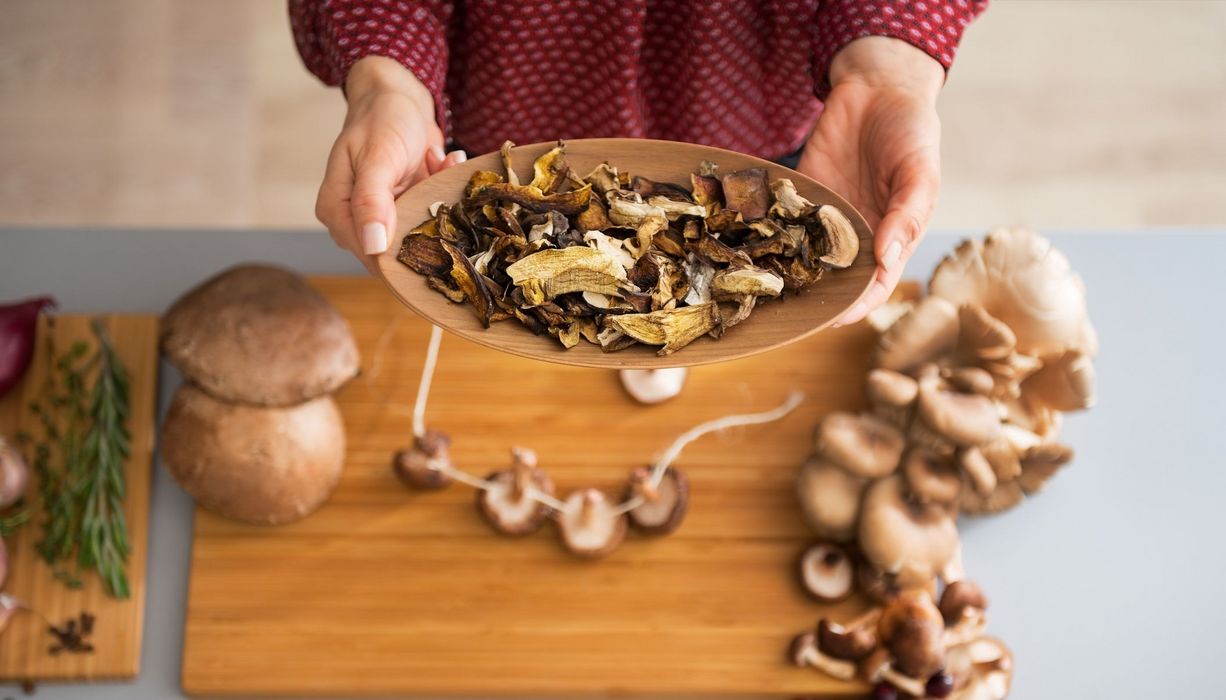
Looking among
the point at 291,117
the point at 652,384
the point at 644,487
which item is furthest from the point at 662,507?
the point at 291,117

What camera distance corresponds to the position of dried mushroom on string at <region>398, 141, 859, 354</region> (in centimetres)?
101

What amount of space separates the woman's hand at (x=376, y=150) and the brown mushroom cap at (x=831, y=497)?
0.68m

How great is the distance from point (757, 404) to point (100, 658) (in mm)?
1044

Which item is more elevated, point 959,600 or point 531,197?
point 531,197

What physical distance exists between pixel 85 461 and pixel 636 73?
1.00 meters

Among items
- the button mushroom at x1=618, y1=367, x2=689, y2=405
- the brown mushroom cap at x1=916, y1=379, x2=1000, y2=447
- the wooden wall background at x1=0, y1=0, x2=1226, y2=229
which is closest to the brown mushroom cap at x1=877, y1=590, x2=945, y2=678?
the brown mushroom cap at x1=916, y1=379, x2=1000, y2=447

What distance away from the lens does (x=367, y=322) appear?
5.25 ft

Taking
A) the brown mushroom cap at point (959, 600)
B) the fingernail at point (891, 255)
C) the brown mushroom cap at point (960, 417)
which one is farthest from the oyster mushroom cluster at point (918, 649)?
the fingernail at point (891, 255)

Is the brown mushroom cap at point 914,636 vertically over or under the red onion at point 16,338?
over

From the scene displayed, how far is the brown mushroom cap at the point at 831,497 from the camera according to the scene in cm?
140

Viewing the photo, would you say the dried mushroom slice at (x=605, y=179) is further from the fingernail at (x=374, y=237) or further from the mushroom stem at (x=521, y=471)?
the mushroom stem at (x=521, y=471)

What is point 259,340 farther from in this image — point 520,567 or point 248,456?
point 520,567

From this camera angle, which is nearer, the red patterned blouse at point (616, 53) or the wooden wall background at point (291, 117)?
the red patterned blouse at point (616, 53)

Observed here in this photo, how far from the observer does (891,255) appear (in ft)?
3.27
